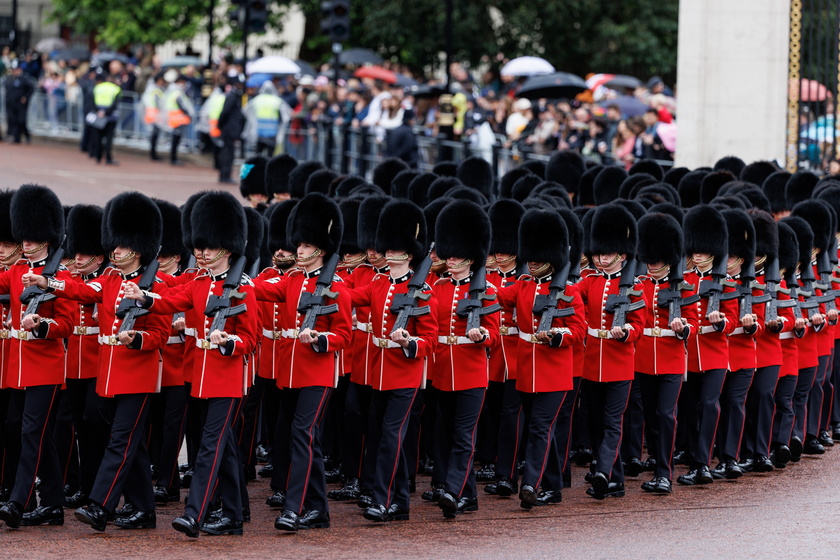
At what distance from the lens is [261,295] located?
7.95m

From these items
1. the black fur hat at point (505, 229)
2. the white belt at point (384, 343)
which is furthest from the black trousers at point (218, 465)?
the black fur hat at point (505, 229)

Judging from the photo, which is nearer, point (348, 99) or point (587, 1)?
point (348, 99)

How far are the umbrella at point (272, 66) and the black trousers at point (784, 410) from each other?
52.6 ft

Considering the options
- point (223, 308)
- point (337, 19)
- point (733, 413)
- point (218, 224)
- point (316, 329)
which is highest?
point (337, 19)

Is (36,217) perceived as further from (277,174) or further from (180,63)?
(180,63)

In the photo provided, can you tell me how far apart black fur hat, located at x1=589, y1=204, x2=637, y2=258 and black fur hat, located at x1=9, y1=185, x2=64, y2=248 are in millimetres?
2858

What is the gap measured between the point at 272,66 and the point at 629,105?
6.97 m

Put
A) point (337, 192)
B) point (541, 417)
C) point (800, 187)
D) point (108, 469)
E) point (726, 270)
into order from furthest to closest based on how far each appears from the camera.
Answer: point (800, 187) < point (337, 192) < point (726, 270) < point (541, 417) < point (108, 469)

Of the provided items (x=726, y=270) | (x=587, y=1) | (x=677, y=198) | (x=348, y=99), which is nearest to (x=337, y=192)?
(x=677, y=198)

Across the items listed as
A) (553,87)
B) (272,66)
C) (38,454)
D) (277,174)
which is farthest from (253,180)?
(272,66)

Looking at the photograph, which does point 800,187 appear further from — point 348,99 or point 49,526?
point 348,99

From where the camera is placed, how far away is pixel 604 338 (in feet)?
28.3

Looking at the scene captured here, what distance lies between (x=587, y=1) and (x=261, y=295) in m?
19.1

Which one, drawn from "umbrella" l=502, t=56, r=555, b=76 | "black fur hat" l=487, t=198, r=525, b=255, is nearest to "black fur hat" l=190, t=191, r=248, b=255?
"black fur hat" l=487, t=198, r=525, b=255
